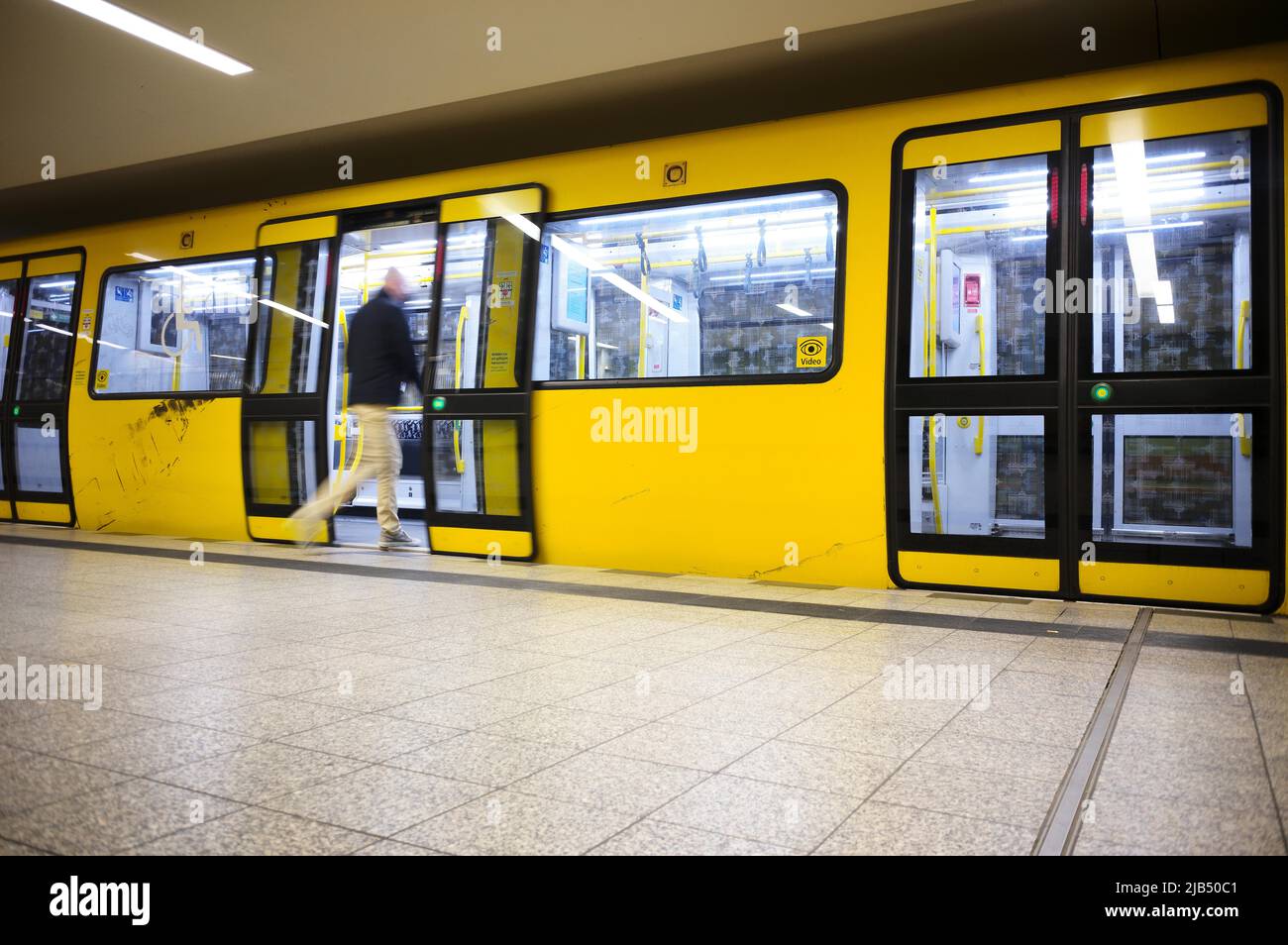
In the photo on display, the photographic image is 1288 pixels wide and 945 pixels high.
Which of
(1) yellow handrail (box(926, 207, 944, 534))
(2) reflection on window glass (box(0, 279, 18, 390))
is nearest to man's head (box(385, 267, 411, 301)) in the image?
(1) yellow handrail (box(926, 207, 944, 534))

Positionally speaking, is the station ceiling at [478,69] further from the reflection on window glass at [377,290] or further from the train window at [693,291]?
the train window at [693,291]

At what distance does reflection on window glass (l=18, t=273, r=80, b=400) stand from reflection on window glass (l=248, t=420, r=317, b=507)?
2856 millimetres

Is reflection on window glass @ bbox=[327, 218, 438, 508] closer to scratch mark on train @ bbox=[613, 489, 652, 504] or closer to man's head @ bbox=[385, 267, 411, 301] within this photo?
man's head @ bbox=[385, 267, 411, 301]

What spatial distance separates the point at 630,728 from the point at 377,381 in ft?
14.3

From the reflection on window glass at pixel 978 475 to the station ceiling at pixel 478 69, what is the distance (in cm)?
205

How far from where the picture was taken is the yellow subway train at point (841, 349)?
183 inches

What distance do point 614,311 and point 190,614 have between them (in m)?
3.31

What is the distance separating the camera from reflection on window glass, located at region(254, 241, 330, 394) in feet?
24.5

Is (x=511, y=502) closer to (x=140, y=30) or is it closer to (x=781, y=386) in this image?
(x=781, y=386)

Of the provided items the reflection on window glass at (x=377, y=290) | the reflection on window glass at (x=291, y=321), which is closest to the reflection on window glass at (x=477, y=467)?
the reflection on window glass at (x=377, y=290)

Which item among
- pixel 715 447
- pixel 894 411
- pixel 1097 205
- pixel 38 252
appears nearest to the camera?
pixel 1097 205

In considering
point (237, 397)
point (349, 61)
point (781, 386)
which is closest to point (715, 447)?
point (781, 386)

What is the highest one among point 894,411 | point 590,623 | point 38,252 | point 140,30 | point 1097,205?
point 140,30
